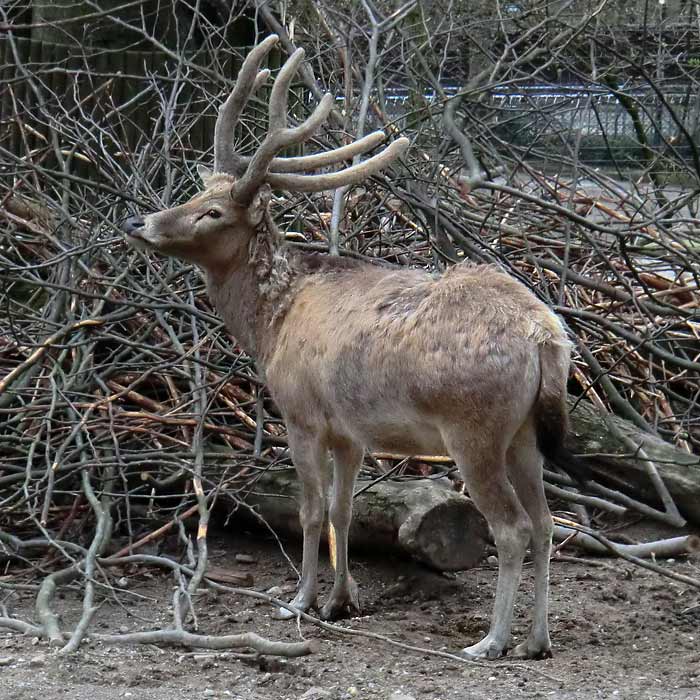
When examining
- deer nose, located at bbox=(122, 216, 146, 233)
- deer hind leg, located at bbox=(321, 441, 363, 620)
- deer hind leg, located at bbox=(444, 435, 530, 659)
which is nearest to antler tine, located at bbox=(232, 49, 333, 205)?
deer nose, located at bbox=(122, 216, 146, 233)

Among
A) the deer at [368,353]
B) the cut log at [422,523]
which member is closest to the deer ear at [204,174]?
the deer at [368,353]

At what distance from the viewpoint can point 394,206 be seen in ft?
29.0

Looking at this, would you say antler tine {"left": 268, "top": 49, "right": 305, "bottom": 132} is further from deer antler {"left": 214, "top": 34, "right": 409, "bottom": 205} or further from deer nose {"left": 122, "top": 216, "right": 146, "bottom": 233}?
deer nose {"left": 122, "top": 216, "right": 146, "bottom": 233}

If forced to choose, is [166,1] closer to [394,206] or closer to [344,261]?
[394,206]

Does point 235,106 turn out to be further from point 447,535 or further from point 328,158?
point 447,535

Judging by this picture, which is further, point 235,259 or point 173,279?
point 173,279

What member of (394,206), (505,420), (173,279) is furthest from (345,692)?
(394,206)

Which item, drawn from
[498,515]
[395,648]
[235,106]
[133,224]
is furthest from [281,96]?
[395,648]

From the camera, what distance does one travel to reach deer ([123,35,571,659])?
5.39 meters

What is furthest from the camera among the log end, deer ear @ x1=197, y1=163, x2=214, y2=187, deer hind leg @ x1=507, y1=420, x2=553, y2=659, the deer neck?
deer ear @ x1=197, y1=163, x2=214, y2=187

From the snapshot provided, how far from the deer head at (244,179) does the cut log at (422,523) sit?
1.62 metres

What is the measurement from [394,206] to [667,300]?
2238mm

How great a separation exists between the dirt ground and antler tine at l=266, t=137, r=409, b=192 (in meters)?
2.30

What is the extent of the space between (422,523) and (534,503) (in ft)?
2.83
